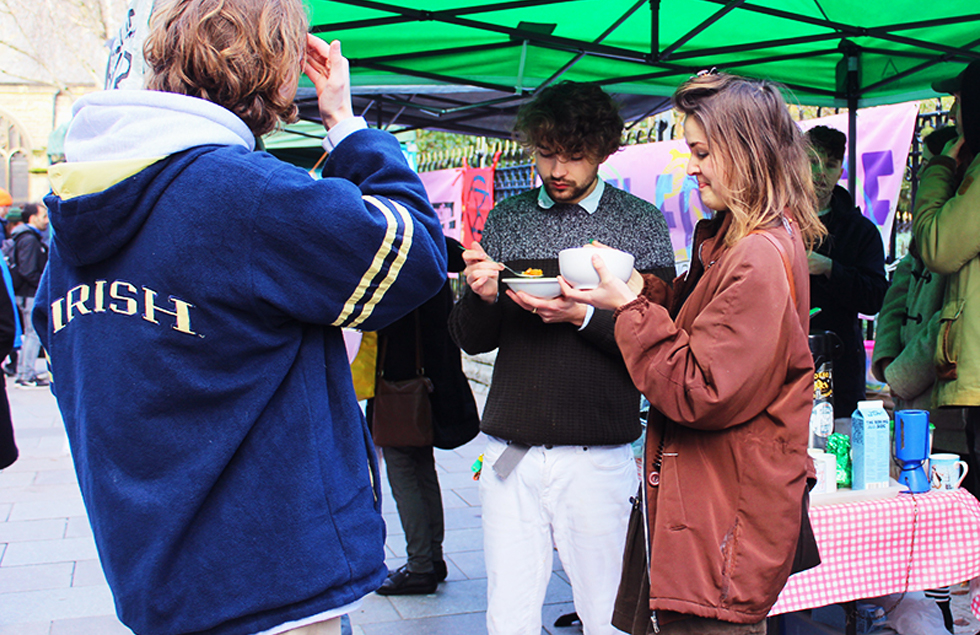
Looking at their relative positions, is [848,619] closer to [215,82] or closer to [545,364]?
[545,364]

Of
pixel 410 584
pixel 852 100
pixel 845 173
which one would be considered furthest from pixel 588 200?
pixel 845 173

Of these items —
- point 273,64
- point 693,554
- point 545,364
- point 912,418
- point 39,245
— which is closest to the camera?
point 273,64

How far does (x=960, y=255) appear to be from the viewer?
2.79 meters

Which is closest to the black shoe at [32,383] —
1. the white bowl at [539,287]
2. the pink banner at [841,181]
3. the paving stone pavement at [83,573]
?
the paving stone pavement at [83,573]

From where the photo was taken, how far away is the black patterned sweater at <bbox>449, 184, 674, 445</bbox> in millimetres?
2317

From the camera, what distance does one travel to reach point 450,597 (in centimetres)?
375

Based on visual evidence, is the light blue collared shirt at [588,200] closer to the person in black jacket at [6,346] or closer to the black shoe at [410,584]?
the black shoe at [410,584]

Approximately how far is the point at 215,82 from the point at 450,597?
9.89 ft

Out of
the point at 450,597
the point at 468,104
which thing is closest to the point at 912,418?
the point at 450,597

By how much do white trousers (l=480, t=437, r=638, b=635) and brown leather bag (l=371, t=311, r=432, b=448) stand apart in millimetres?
1458

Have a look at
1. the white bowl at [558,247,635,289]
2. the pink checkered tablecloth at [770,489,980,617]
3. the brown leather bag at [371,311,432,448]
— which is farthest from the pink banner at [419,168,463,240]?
the white bowl at [558,247,635,289]

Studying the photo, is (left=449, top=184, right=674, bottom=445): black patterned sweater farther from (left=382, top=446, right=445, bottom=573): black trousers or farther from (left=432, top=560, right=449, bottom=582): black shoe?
(left=432, top=560, right=449, bottom=582): black shoe

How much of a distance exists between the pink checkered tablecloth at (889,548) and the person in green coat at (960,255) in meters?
0.31

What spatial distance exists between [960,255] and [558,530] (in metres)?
1.72
